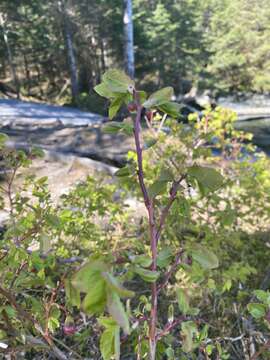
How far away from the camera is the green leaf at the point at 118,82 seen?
21.2 inches

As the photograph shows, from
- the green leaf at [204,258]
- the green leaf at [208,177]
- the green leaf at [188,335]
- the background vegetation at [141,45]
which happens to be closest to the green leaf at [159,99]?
the green leaf at [208,177]

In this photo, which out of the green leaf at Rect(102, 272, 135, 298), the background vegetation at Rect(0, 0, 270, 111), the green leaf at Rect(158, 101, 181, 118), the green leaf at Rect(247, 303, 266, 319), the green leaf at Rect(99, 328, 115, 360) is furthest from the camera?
the background vegetation at Rect(0, 0, 270, 111)

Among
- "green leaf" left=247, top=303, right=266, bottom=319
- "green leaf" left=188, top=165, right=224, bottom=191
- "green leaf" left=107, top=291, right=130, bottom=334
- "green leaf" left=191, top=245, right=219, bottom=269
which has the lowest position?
"green leaf" left=247, top=303, right=266, bottom=319

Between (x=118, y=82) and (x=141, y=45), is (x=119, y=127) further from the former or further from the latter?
(x=141, y=45)

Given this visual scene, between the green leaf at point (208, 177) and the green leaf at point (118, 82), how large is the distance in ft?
0.54

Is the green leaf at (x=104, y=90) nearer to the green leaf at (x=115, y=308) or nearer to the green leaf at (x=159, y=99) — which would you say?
the green leaf at (x=159, y=99)

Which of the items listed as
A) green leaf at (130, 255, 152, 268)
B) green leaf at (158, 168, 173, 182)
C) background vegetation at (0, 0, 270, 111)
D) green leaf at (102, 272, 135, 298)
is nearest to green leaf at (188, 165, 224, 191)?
green leaf at (158, 168, 173, 182)

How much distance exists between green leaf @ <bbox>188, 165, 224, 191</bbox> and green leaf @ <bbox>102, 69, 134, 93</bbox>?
0.17 metres

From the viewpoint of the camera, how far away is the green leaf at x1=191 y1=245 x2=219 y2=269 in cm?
56

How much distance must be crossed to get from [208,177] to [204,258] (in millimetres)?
130

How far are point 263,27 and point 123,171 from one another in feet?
95.4

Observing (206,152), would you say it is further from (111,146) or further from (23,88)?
(23,88)

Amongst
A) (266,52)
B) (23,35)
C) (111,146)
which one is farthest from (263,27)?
(111,146)

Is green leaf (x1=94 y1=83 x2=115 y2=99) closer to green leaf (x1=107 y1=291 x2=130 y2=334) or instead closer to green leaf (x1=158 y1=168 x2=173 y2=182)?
green leaf (x1=158 y1=168 x2=173 y2=182)
